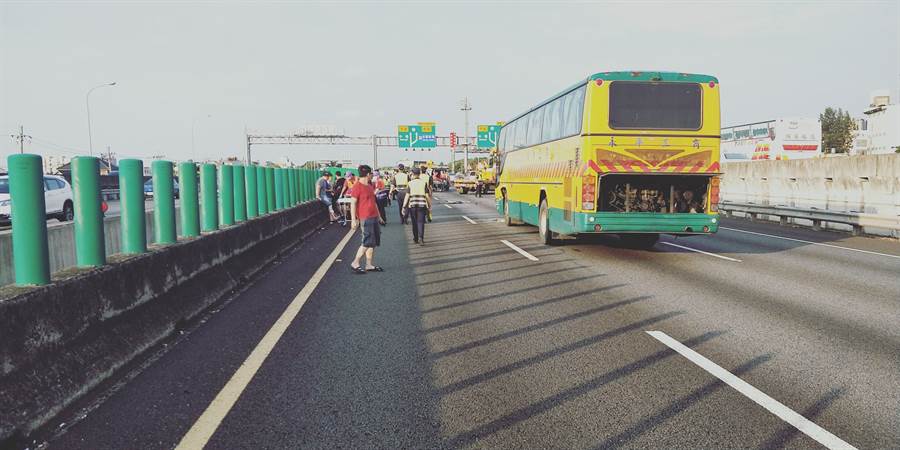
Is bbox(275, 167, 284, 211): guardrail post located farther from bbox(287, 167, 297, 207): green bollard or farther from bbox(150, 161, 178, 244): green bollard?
bbox(150, 161, 178, 244): green bollard

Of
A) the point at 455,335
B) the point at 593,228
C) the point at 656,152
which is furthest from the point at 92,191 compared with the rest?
the point at 656,152

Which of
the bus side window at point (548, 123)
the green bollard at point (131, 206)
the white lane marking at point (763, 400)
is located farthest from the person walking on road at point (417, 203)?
the white lane marking at point (763, 400)

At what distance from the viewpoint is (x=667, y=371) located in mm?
5074

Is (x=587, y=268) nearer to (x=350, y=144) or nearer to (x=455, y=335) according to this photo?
(x=455, y=335)

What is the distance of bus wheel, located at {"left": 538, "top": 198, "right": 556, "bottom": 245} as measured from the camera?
1446 centimetres

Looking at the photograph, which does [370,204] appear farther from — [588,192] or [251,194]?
[588,192]

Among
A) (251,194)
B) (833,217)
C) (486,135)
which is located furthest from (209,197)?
(486,135)

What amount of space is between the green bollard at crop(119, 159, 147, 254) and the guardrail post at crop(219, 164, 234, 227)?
373 centimetres

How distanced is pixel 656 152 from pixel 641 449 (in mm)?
9181

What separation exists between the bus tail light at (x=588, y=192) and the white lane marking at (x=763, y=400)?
603 cm

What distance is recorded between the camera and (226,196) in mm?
10500

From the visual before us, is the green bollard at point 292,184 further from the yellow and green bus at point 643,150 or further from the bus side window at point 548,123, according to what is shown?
the yellow and green bus at point 643,150

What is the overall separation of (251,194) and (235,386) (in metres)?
8.33

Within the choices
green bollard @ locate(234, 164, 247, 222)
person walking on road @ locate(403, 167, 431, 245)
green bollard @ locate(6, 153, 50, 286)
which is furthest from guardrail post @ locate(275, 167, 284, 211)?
green bollard @ locate(6, 153, 50, 286)
